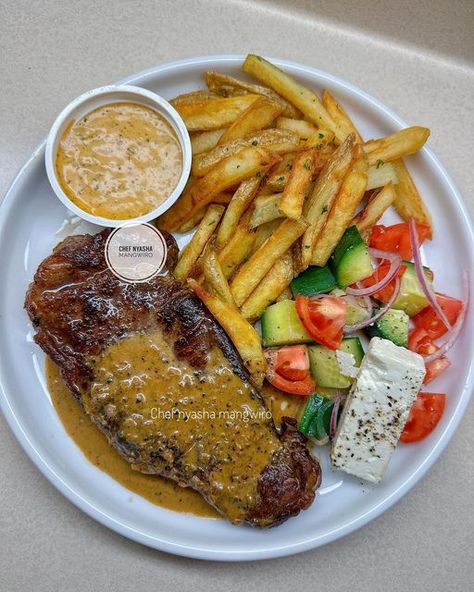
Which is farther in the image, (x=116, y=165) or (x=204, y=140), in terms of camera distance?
(x=204, y=140)

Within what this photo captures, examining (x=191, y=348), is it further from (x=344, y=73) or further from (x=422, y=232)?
(x=344, y=73)

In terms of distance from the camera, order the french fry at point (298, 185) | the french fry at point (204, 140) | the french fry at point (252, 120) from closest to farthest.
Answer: the french fry at point (298, 185) → the french fry at point (252, 120) → the french fry at point (204, 140)

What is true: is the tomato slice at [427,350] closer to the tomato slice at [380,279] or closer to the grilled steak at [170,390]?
the tomato slice at [380,279]

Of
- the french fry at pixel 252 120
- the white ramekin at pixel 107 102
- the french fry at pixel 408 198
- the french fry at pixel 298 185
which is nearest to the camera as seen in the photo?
the french fry at pixel 298 185

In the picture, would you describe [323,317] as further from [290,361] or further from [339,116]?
[339,116]

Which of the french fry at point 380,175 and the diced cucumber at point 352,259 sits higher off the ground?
the french fry at point 380,175

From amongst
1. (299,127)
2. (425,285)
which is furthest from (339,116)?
(425,285)

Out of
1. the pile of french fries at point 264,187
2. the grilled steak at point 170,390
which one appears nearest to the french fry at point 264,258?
the pile of french fries at point 264,187
